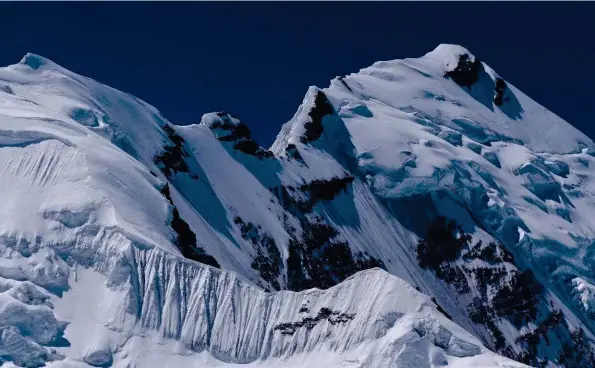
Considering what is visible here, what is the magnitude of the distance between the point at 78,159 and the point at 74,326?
3234 cm

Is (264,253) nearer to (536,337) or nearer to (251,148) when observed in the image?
(251,148)

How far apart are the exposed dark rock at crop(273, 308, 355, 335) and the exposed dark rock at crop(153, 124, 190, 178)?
71150mm

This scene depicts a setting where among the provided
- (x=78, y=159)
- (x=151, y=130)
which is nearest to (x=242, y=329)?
(x=78, y=159)

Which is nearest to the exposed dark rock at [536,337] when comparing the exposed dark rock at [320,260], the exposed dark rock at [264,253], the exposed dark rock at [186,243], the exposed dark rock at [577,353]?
the exposed dark rock at [577,353]

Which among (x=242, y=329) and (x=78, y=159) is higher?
(x=78, y=159)

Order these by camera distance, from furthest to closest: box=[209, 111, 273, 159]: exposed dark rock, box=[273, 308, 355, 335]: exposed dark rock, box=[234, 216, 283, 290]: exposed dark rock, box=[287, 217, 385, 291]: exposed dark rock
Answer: box=[209, 111, 273, 159]: exposed dark rock < box=[287, 217, 385, 291]: exposed dark rock < box=[234, 216, 283, 290]: exposed dark rock < box=[273, 308, 355, 335]: exposed dark rock

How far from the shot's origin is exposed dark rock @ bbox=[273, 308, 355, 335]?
9950 cm

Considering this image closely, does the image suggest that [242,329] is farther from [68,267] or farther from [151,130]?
[151,130]

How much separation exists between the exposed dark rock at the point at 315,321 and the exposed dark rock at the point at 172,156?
71.2m

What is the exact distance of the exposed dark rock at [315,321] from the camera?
99.5 m

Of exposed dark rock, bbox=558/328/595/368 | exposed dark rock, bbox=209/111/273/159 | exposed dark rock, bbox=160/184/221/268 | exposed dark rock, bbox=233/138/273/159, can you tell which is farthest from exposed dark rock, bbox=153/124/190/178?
exposed dark rock, bbox=558/328/595/368

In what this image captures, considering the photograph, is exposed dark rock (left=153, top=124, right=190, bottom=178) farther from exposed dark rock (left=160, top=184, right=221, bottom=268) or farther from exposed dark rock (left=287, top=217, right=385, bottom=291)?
exposed dark rock (left=160, top=184, right=221, bottom=268)

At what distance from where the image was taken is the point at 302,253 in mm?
181250

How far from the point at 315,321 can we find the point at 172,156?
79.2 metres
